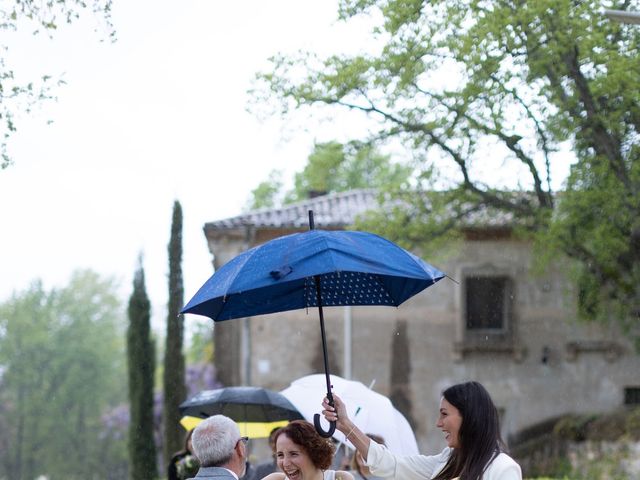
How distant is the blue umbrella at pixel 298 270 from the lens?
18.8 feet

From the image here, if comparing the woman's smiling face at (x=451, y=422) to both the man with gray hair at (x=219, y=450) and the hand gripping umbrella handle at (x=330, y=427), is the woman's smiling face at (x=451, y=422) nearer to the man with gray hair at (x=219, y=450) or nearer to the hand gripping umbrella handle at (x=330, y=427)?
the hand gripping umbrella handle at (x=330, y=427)

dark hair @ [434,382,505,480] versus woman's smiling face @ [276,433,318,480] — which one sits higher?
dark hair @ [434,382,505,480]

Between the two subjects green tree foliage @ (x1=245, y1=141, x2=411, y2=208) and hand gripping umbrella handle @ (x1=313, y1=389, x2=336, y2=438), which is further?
green tree foliage @ (x1=245, y1=141, x2=411, y2=208)

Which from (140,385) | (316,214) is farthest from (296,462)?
(140,385)

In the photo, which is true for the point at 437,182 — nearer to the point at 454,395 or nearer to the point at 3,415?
the point at 454,395

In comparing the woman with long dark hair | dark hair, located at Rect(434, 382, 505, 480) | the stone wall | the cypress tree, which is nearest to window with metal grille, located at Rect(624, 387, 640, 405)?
the stone wall

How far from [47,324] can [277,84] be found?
1806 inches

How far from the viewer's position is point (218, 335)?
1172 inches

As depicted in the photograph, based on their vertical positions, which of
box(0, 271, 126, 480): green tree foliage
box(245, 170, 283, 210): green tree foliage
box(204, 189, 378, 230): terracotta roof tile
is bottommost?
box(0, 271, 126, 480): green tree foliage

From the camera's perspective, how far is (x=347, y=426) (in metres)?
5.45

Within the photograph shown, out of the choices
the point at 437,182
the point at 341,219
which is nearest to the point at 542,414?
the point at 341,219

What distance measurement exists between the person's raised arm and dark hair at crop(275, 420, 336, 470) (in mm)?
352

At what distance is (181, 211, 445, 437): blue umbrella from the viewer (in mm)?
5719

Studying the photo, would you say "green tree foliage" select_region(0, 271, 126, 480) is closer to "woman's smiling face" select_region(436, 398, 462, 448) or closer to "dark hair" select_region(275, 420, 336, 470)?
"dark hair" select_region(275, 420, 336, 470)
